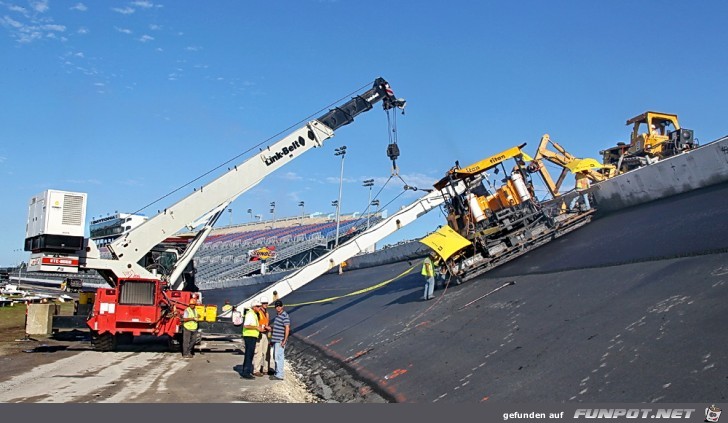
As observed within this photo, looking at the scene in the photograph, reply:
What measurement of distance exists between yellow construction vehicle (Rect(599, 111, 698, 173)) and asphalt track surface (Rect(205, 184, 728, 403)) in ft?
→ 21.9

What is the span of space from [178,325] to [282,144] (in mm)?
7461

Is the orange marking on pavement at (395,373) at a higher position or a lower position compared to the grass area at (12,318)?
lower

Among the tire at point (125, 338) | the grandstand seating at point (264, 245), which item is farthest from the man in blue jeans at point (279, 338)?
the grandstand seating at point (264, 245)

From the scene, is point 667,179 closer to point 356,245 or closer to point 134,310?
point 356,245

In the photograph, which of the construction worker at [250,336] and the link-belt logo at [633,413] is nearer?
the link-belt logo at [633,413]

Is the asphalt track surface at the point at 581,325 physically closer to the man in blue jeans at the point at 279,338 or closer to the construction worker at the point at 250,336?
the man in blue jeans at the point at 279,338

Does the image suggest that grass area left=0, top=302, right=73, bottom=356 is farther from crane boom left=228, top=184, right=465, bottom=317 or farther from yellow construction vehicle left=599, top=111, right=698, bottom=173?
A: yellow construction vehicle left=599, top=111, right=698, bottom=173

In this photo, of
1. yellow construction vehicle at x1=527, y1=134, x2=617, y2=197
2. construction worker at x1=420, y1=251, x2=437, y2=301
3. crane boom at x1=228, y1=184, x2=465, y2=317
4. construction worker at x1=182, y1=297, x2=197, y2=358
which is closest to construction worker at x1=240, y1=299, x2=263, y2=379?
construction worker at x1=182, y1=297, x2=197, y2=358

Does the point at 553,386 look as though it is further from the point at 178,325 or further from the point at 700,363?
the point at 178,325

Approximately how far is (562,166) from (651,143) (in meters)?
4.57

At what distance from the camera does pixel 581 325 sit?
1043 centimetres

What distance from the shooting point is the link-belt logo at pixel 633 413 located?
Result: 655 cm

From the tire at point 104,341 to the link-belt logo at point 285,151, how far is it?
7.73 metres

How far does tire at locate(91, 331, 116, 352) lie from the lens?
18.0 meters
